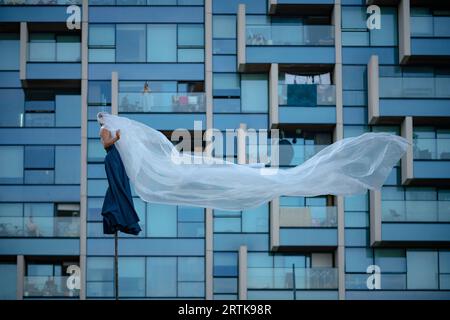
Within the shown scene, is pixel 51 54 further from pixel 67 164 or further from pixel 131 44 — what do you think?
pixel 67 164

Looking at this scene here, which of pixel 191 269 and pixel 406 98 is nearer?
pixel 191 269

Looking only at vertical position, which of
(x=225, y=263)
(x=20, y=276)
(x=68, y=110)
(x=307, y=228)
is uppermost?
(x=68, y=110)

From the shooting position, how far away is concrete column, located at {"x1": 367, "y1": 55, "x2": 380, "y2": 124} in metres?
33.0

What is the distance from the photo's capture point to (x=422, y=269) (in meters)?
32.8

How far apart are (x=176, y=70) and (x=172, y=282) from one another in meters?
6.17

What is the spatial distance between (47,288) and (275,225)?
6.59m

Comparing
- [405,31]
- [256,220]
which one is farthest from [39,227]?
[405,31]

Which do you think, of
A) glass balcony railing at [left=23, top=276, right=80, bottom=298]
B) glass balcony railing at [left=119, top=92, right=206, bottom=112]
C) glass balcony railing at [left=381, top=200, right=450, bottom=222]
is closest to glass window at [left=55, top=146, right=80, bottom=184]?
glass balcony railing at [left=119, top=92, right=206, bottom=112]

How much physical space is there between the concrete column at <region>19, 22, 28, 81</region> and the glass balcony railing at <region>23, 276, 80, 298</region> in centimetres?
593

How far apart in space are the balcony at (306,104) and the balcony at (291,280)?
14.0 ft

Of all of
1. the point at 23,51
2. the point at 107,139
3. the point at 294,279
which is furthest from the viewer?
the point at 23,51

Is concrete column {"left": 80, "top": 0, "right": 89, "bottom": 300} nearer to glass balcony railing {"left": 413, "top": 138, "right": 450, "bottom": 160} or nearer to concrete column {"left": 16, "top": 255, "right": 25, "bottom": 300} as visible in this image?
concrete column {"left": 16, "top": 255, "right": 25, "bottom": 300}

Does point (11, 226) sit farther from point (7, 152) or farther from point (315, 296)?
point (315, 296)

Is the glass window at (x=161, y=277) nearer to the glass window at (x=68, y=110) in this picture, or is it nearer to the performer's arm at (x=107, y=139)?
the glass window at (x=68, y=110)
